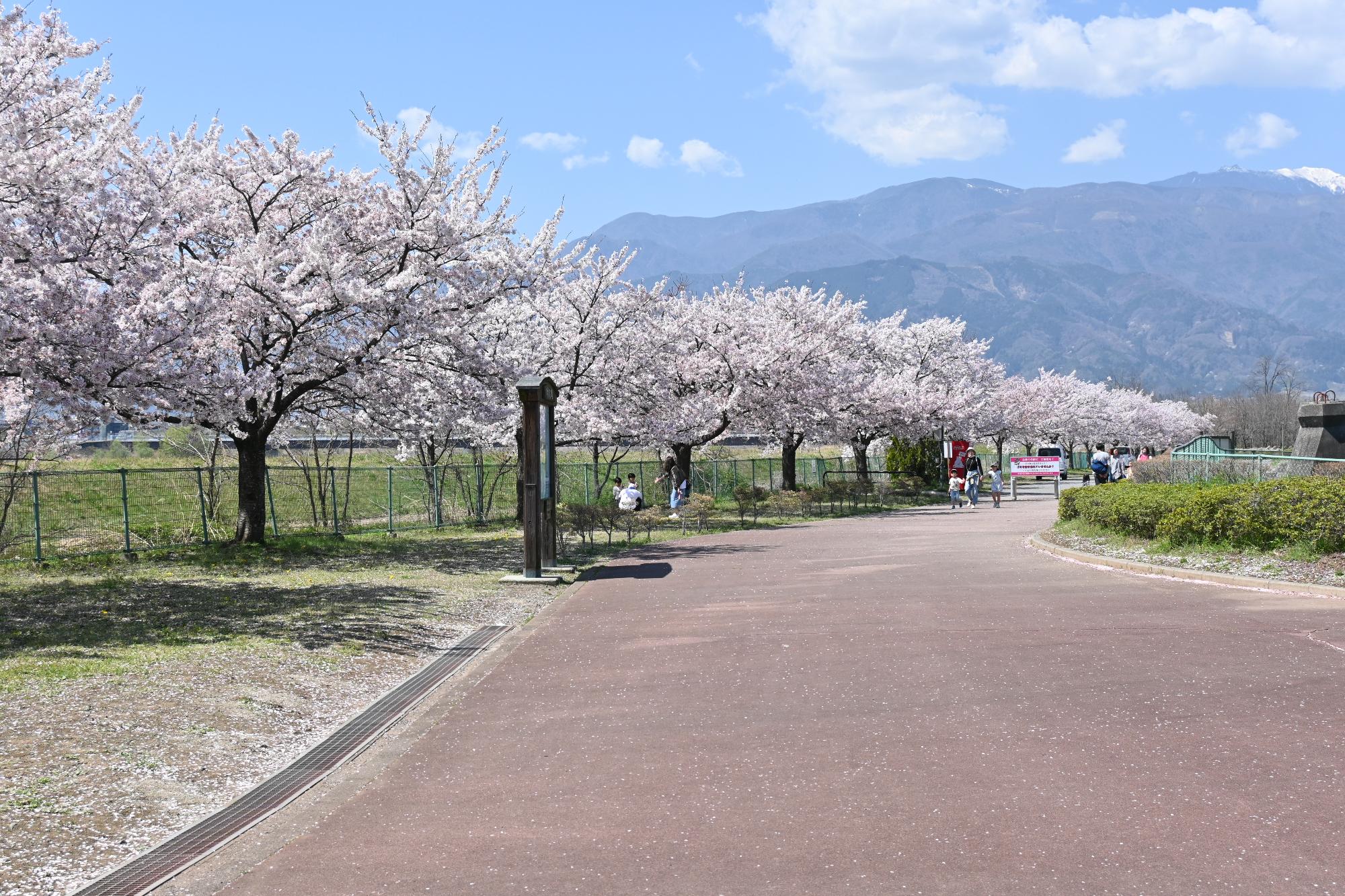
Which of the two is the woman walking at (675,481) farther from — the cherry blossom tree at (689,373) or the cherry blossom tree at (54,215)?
the cherry blossom tree at (54,215)

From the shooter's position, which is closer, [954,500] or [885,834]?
[885,834]

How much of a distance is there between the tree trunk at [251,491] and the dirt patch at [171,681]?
4.52 m

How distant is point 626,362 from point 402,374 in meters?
10.4

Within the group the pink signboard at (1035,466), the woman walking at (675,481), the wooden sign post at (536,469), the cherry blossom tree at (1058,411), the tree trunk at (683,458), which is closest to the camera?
the wooden sign post at (536,469)

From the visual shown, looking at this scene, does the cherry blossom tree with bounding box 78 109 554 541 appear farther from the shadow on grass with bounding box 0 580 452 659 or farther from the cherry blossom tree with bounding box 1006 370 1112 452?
the cherry blossom tree with bounding box 1006 370 1112 452

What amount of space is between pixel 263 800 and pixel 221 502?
89.8ft

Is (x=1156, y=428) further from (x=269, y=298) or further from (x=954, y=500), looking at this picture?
(x=269, y=298)

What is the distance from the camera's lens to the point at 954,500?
136ft

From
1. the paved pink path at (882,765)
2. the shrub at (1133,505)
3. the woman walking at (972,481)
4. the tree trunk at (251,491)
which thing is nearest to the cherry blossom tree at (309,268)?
the tree trunk at (251,491)

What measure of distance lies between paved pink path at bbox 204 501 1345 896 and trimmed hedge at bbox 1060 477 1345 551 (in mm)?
2633

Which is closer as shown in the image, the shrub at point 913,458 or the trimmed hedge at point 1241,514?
the trimmed hedge at point 1241,514

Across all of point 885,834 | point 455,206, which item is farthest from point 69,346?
point 885,834

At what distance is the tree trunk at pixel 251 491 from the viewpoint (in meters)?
22.5

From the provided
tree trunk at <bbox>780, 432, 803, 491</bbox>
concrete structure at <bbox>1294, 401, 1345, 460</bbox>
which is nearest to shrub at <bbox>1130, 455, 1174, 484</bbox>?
concrete structure at <bbox>1294, 401, 1345, 460</bbox>
